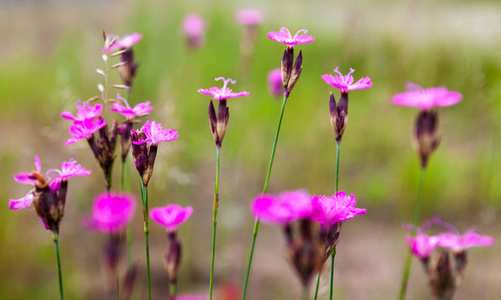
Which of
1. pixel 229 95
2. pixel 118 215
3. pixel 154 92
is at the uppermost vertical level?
pixel 229 95

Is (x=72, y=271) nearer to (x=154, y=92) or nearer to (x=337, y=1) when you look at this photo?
(x=154, y=92)

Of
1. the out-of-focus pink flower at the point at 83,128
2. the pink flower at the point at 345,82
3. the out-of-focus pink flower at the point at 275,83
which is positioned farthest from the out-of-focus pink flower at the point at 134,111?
the out-of-focus pink flower at the point at 275,83

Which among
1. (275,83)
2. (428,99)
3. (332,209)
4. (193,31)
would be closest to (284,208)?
(332,209)

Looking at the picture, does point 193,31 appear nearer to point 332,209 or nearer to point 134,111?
point 134,111

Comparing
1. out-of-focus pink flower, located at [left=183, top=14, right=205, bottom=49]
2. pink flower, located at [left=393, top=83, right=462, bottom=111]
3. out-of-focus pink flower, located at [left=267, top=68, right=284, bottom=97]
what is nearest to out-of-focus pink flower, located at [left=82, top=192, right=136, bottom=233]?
pink flower, located at [left=393, top=83, right=462, bottom=111]

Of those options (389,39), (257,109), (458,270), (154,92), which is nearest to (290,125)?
(257,109)

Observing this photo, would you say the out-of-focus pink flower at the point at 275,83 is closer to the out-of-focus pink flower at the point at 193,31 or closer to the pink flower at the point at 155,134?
the out-of-focus pink flower at the point at 193,31
